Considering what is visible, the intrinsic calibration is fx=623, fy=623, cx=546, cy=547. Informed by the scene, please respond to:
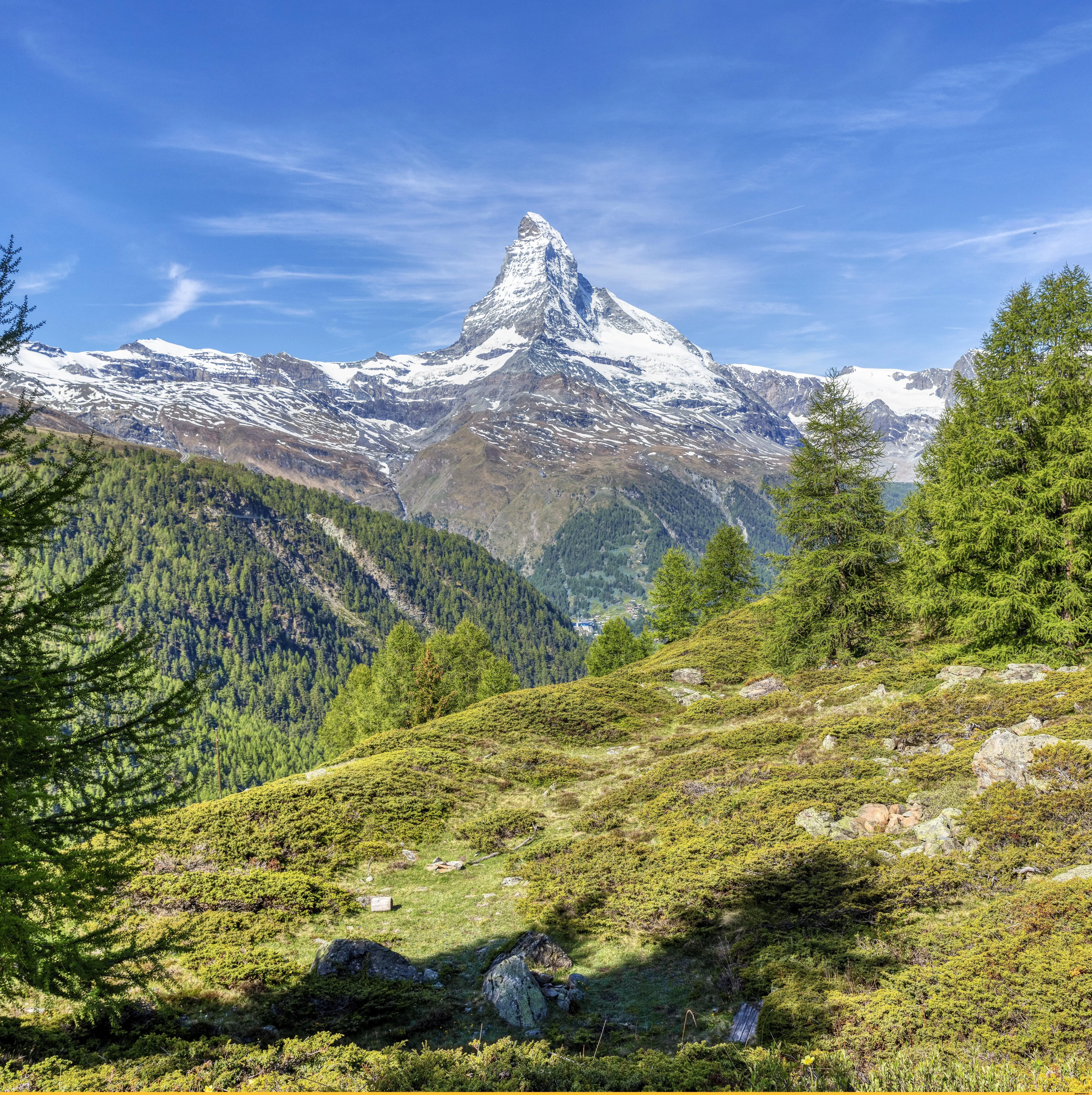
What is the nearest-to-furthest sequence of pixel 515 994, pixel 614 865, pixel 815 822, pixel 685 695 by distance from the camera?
pixel 515 994
pixel 815 822
pixel 614 865
pixel 685 695

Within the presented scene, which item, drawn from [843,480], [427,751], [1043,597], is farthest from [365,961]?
[843,480]

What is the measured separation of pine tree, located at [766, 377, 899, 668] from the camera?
103 ft

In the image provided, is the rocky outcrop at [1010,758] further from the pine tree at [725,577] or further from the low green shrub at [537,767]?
the pine tree at [725,577]

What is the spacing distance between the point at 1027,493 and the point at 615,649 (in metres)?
53.2

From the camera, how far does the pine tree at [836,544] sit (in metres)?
31.5

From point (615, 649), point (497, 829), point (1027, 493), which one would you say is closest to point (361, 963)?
point (497, 829)

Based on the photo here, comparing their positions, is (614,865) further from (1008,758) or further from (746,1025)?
(1008,758)

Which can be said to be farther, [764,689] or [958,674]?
[764,689]

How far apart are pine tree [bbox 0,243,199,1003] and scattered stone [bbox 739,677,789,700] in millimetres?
26619

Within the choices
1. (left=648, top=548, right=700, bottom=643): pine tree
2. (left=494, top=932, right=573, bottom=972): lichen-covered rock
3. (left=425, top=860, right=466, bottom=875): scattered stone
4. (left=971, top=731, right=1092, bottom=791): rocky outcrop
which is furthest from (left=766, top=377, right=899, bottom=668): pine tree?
(left=648, top=548, right=700, bottom=643): pine tree

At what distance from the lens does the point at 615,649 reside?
7256 centimetres

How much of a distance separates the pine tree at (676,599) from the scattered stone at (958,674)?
42.1m

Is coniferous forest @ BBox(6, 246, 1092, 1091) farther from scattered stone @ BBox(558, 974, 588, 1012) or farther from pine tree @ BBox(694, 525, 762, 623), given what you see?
pine tree @ BBox(694, 525, 762, 623)

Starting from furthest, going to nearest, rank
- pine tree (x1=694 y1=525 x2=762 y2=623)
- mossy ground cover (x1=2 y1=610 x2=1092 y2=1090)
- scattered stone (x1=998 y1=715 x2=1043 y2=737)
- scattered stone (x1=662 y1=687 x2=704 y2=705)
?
pine tree (x1=694 y1=525 x2=762 y2=623)
scattered stone (x1=662 y1=687 x2=704 y2=705)
scattered stone (x1=998 y1=715 x2=1043 y2=737)
mossy ground cover (x1=2 y1=610 x2=1092 y2=1090)
